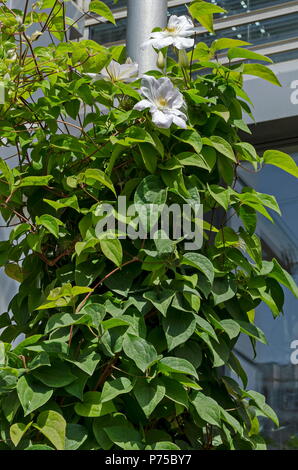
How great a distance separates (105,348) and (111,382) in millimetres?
63

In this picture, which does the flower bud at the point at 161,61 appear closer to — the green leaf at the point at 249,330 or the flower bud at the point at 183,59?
the flower bud at the point at 183,59

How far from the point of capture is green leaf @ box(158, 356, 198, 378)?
53.0 inches

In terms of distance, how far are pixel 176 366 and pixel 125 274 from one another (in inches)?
8.9

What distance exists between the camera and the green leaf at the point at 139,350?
1.35 m

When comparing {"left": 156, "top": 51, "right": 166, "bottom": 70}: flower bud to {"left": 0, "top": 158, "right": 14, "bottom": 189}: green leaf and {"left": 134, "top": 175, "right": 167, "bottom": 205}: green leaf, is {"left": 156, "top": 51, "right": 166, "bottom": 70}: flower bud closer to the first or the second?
{"left": 134, "top": 175, "right": 167, "bottom": 205}: green leaf

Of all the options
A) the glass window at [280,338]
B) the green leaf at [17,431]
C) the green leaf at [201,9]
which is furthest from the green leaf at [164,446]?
the glass window at [280,338]

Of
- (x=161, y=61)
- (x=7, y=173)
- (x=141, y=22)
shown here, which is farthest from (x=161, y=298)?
(x=141, y=22)

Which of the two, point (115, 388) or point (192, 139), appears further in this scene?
point (192, 139)

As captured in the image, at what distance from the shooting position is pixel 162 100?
1.46 m

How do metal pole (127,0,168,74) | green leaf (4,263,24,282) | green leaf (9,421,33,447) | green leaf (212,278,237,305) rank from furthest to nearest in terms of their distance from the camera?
metal pole (127,0,168,74) → green leaf (4,263,24,282) → green leaf (212,278,237,305) → green leaf (9,421,33,447)

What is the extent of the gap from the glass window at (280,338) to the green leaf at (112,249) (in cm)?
147

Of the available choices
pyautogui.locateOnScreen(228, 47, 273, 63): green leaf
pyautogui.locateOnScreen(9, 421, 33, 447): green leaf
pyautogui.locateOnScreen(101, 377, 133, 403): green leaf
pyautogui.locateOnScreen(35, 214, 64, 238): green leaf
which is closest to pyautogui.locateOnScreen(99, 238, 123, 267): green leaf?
pyautogui.locateOnScreen(35, 214, 64, 238): green leaf

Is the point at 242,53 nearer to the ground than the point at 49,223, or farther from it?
farther from it

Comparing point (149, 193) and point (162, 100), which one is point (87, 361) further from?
point (162, 100)
